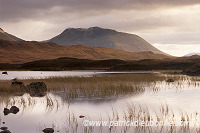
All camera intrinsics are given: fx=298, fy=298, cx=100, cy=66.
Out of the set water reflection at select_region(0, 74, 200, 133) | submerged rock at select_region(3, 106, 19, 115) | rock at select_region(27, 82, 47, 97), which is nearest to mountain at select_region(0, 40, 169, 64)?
rock at select_region(27, 82, 47, 97)

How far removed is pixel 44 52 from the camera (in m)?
163

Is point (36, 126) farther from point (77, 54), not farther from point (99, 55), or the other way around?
→ point (99, 55)

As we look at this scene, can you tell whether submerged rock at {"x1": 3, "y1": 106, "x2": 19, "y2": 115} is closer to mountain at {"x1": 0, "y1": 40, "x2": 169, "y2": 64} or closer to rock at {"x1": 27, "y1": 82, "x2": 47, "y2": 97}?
rock at {"x1": 27, "y1": 82, "x2": 47, "y2": 97}

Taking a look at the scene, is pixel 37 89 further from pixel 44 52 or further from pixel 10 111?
pixel 44 52

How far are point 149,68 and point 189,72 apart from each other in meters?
27.9

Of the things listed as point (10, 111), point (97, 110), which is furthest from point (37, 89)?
point (97, 110)

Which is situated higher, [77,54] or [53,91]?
[77,54]

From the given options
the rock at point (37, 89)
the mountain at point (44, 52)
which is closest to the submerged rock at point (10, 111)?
the rock at point (37, 89)

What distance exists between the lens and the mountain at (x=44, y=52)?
469 ft

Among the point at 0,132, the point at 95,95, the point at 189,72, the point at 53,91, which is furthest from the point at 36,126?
the point at 189,72

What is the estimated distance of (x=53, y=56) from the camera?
153 meters

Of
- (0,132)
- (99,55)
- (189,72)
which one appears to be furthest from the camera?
(99,55)

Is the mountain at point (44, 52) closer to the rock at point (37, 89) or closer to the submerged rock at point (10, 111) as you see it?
the rock at point (37, 89)

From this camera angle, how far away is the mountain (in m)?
143
